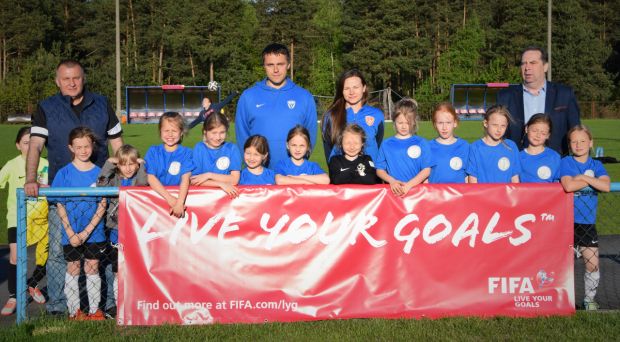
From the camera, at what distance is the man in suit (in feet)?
19.1

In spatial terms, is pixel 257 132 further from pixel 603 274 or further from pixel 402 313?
pixel 603 274

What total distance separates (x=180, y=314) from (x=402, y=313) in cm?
167

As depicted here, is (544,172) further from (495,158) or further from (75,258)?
(75,258)

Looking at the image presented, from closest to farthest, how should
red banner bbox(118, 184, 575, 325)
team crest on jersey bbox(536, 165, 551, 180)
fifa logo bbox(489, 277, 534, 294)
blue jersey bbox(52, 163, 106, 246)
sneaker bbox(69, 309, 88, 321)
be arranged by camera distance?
1. red banner bbox(118, 184, 575, 325)
2. fifa logo bbox(489, 277, 534, 294)
3. sneaker bbox(69, 309, 88, 321)
4. blue jersey bbox(52, 163, 106, 246)
5. team crest on jersey bbox(536, 165, 551, 180)

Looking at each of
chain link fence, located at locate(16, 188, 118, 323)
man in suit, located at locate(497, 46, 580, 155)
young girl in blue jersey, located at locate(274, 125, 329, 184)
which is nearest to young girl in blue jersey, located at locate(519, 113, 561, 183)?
man in suit, located at locate(497, 46, 580, 155)

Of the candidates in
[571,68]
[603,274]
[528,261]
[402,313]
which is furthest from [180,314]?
[571,68]

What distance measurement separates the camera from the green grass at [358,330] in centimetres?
453

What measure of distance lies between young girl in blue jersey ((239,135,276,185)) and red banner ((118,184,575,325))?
519 mm

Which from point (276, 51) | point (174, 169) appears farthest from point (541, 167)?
point (174, 169)

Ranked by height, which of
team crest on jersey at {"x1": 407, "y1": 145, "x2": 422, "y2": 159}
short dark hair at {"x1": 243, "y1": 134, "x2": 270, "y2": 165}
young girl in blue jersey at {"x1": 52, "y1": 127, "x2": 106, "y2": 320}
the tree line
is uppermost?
the tree line

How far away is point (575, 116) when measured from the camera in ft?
19.2

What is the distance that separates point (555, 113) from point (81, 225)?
4265mm

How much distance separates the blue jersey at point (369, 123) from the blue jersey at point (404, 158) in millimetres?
381

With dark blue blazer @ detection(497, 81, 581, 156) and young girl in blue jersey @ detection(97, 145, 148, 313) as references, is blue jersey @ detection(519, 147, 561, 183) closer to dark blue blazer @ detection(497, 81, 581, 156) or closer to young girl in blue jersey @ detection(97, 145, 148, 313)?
dark blue blazer @ detection(497, 81, 581, 156)
